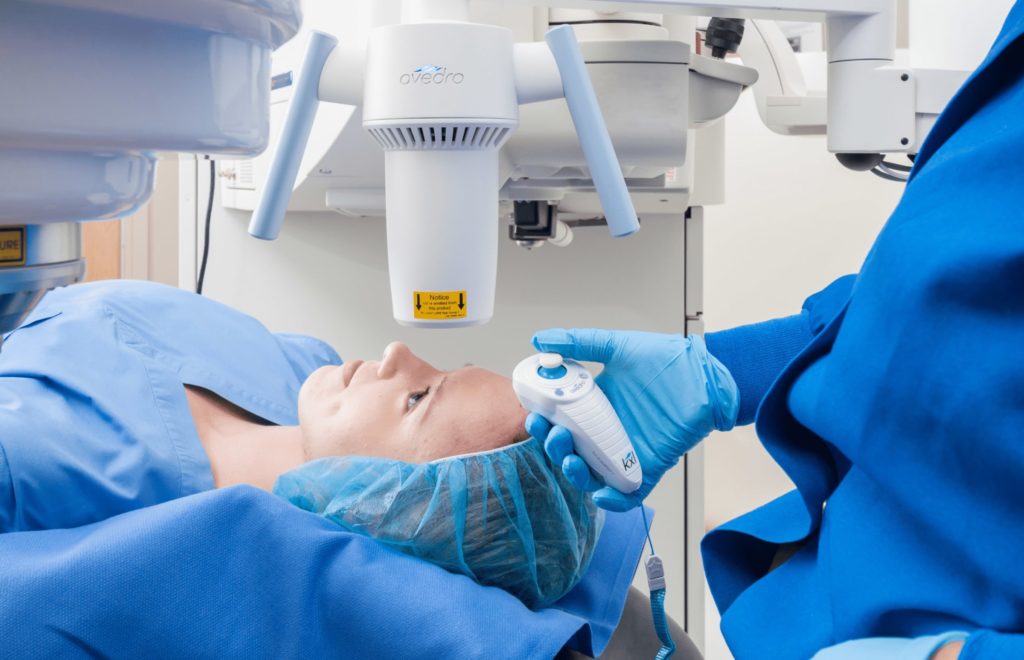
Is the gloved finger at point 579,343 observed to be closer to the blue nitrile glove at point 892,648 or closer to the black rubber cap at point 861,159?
the black rubber cap at point 861,159

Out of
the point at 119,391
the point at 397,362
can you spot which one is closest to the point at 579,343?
the point at 397,362

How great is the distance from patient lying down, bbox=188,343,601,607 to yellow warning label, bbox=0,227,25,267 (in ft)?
2.21

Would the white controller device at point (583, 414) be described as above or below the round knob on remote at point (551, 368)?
below

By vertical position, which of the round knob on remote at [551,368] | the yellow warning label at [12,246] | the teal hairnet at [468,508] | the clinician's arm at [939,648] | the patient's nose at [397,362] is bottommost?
the teal hairnet at [468,508]

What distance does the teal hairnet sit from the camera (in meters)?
1.14

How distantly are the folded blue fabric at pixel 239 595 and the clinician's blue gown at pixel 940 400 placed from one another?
0.39 m

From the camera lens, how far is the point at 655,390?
1085 millimetres

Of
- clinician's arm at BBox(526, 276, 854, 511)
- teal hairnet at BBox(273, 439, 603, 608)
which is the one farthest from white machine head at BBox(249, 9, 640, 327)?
teal hairnet at BBox(273, 439, 603, 608)

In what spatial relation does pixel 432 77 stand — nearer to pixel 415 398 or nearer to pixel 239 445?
pixel 415 398

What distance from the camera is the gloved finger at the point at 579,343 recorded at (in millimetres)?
1061

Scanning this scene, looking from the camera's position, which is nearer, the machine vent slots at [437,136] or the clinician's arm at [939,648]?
the clinician's arm at [939,648]

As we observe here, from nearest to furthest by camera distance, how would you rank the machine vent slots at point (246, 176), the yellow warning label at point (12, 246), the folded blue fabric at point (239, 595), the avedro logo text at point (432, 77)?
the yellow warning label at point (12, 246) → the avedro logo text at point (432, 77) → the folded blue fabric at point (239, 595) → the machine vent slots at point (246, 176)

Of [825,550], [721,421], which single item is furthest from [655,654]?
[825,550]

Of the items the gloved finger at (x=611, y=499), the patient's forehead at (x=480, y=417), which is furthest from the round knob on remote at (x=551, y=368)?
the patient's forehead at (x=480, y=417)
